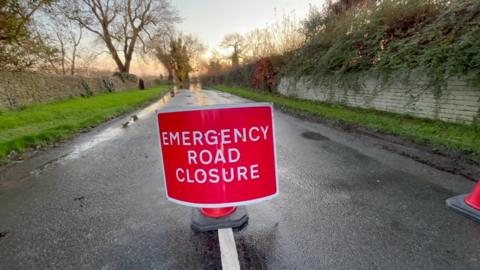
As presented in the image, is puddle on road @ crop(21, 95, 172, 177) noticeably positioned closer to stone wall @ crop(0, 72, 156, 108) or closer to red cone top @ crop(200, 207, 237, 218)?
red cone top @ crop(200, 207, 237, 218)

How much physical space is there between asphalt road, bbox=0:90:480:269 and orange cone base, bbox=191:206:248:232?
8 centimetres

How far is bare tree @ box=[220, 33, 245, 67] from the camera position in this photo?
162 feet

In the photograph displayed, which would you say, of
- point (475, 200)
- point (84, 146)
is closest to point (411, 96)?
point (475, 200)

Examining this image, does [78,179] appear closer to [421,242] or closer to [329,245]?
[329,245]

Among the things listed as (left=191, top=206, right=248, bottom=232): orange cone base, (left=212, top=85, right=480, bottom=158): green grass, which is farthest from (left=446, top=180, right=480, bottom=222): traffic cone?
(left=191, top=206, right=248, bottom=232): orange cone base

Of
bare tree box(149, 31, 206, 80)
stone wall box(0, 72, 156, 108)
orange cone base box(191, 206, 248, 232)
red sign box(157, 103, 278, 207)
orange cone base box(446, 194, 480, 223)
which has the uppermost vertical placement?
bare tree box(149, 31, 206, 80)

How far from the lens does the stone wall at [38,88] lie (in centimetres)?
1052

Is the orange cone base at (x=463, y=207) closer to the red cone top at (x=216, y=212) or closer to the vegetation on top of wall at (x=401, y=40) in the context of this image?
the red cone top at (x=216, y=212)

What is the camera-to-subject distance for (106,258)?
202 centimetres

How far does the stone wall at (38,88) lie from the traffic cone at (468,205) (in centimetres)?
1512

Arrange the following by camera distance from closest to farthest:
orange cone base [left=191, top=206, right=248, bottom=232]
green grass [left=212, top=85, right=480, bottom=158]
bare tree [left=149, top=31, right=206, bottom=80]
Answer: orange cone base [left=191, top=206, right=248, bottom=232]
green grass [left=212, top=85, right=480, bottom=158]
bare tree [left=149, top=31, right=206, bottom=80]

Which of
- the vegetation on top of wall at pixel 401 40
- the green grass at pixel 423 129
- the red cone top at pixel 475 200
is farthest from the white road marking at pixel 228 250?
the vegetation on top of wall at pixel 401 40

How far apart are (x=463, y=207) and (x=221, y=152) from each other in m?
2.83

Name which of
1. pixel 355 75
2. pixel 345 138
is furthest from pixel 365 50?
pixel 345 138
